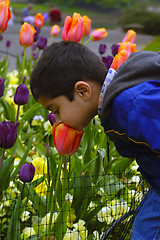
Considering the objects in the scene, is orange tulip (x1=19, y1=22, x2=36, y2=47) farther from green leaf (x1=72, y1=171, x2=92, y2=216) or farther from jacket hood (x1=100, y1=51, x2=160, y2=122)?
jacket hood (x1=100, y1=51, x2=160, y2=122)

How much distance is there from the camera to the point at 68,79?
1.31 metres

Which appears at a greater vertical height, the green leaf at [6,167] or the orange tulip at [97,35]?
the orange tulip at [97,35]

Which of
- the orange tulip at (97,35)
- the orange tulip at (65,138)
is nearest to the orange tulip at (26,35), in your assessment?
the orange tulip at (97,35)

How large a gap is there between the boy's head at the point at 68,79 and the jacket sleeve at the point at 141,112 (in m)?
0.12

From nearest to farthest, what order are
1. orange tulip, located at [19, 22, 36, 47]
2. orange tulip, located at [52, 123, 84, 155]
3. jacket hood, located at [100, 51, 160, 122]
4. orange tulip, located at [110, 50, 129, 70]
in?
1. jacket hood, located at [100, 51, 160, 122]
2. orange tulip, located at [52, 123, 84, 155]
3. orange tulip, located at [110, 50, 129, 70]
4. orange tulip, located at [19, 22, 36, 47]

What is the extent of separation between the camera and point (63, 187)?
170 centimetres

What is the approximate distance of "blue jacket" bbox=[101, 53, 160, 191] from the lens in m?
1.18

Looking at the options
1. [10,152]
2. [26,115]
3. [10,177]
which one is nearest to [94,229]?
[10,177]

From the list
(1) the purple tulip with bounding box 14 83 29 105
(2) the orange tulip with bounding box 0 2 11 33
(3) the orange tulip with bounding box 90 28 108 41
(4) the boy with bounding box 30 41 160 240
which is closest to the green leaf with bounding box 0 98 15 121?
(2) the orange tulip with bounding box 0 2 11 33

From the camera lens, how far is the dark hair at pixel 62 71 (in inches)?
51.7

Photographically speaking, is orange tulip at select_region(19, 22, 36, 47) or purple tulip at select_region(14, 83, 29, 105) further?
orange tulip at select_region(19, 22, 36, 47)

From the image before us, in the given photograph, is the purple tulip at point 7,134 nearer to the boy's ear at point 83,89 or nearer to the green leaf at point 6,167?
the green leaf at point 6,167

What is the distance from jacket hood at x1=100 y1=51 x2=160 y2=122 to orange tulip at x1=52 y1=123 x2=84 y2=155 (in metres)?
0.13

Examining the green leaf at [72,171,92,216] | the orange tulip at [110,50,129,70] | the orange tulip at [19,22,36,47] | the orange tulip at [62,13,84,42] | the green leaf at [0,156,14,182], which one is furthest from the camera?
the orange tulip at [19,22,36,47]
